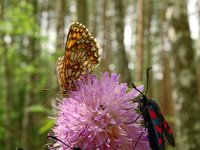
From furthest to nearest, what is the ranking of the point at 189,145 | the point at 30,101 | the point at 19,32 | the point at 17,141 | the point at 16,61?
the point at 17,141, the point at 16,61, the point at 30,101, the point at 19,32, the point at 189,145

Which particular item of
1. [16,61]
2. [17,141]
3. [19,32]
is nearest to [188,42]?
[19,32]

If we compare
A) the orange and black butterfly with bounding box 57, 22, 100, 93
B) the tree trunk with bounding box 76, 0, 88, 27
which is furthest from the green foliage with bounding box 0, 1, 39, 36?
the orange and black butterfly with bounding box 57, 22, 100, 93

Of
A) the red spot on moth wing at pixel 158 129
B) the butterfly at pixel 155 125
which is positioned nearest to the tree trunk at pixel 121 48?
the butterfly at pixel 155 125

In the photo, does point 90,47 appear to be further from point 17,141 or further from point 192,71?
point 17,141

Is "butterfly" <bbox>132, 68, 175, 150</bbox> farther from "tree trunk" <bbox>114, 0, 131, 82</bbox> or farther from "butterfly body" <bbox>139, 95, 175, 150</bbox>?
"tree trunk" <bbox>114, 0, 131, 82</bbox>

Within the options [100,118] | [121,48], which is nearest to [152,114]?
[100,118]

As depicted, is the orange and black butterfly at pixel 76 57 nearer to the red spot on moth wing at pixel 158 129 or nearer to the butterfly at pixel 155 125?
the butterfly at pixel 155 125
